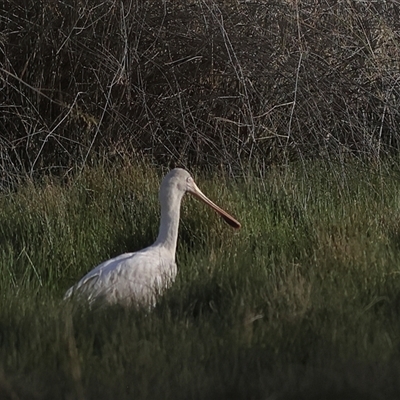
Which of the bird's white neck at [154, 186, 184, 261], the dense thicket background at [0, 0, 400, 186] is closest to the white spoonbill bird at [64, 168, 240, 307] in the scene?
the bird's white neck at [154, 186, 184, 261]

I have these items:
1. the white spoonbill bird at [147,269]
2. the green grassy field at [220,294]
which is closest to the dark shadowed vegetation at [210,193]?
the green grassy field at [220,294]

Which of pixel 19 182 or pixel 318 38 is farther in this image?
pixel 318 38

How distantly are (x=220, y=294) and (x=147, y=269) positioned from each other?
1.24 meters

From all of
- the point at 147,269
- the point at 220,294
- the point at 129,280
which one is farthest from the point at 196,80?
the point at 220,294

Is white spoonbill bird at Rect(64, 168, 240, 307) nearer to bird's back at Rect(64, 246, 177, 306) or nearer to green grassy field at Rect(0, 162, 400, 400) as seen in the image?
bird's back at Rect(64, 246, 177, 306)

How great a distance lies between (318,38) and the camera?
1013cm

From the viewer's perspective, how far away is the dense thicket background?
32.1 ft

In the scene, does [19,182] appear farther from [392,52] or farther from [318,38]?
[392,52]

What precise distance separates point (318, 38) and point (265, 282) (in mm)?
5216

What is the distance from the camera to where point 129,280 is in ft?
20.8

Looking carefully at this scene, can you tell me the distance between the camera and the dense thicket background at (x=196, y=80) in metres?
9.77

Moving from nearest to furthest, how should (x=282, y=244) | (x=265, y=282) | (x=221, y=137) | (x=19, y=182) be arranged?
(x=265, y=282) < (x=282, y=244) < (x=19, y=182) < (x=221, y=137)

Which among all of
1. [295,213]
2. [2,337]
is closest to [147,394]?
[2,337]

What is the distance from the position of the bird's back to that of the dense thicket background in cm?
293
